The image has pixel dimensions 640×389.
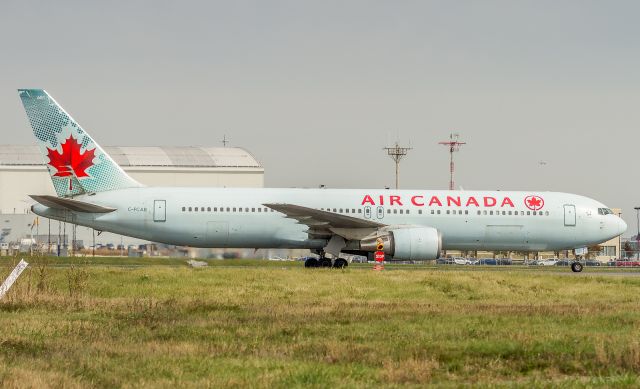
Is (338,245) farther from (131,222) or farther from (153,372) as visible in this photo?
A: (153,372)

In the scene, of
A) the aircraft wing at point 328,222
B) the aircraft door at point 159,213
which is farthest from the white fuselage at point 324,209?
the aircraft wing at point 328,222

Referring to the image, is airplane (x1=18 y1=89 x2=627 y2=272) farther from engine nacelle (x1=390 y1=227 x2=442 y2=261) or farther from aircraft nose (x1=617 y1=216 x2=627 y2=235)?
aircraft nose (x1=617 y1=216 x2=627 y2=235)

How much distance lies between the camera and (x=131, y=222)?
129 feet

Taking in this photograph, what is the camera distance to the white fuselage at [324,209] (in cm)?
3944

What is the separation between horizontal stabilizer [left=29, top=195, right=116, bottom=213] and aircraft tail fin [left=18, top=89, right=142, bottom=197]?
3.97 ft

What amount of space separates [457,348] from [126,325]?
629 cm

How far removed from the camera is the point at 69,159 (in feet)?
129

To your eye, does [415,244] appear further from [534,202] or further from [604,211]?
[604,211]

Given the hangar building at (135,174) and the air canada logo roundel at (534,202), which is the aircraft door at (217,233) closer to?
the air canada logo roundel at (534,202)

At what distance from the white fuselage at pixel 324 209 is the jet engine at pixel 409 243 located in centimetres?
225

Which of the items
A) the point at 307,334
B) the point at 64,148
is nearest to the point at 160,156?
the point at 64,148

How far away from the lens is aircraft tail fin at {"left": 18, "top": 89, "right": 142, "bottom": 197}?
39.3m

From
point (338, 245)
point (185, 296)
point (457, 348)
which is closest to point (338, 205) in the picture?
point (338, 245)

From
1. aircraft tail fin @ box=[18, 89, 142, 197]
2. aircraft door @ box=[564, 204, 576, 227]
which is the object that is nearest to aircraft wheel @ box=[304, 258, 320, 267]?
aircraft tail fin @ box=[18, 89, 142, 197]
